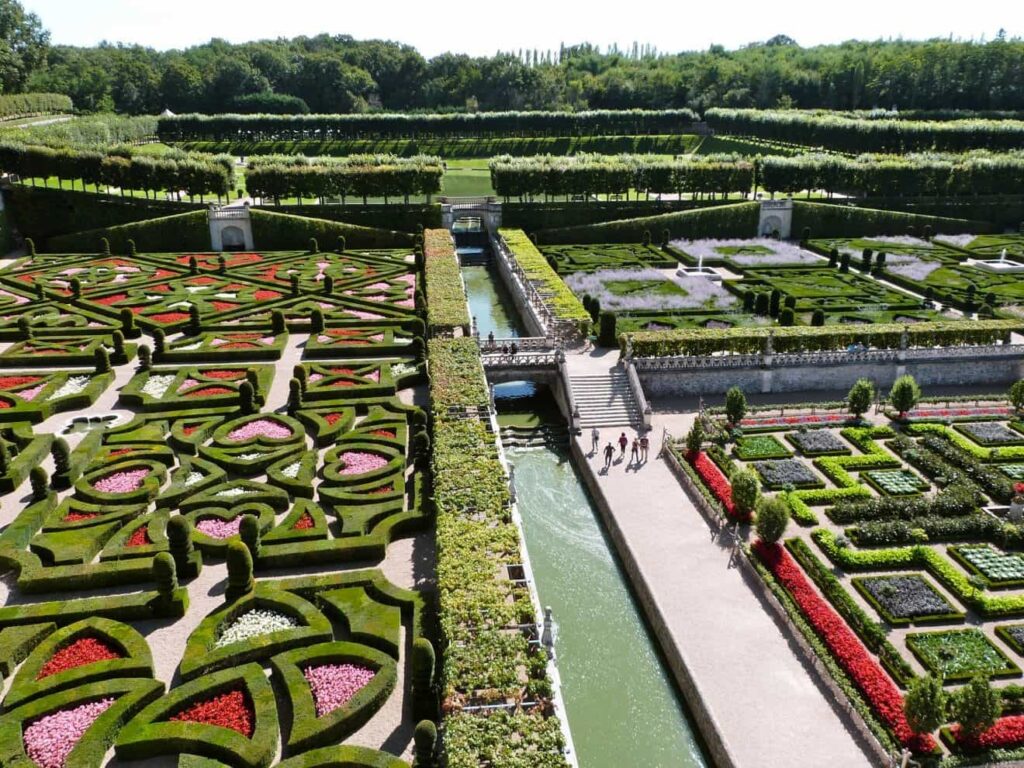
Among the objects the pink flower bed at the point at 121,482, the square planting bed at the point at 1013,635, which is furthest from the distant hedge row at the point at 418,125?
the square planting bed at the point at 1013,635

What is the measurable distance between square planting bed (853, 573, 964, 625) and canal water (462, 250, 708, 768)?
631 cm

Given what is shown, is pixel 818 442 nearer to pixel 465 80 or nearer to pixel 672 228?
pixel 672 228

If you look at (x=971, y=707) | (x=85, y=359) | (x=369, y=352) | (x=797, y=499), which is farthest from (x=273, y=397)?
(x=971, y=707)

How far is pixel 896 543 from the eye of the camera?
24797 millimetres

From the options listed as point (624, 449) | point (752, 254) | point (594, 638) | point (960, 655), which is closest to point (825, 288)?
point (752, 254)

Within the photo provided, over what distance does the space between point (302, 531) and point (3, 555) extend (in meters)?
8.16

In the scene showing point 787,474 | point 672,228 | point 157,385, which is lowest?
point 787,474

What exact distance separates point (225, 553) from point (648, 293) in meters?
33.8

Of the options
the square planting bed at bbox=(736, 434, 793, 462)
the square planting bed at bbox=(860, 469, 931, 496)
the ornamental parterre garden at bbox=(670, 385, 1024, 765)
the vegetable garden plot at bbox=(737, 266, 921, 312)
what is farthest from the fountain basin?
the square planting bed at bbox=(736, 434, 793, 462)

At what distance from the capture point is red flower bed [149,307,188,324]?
43469 mm

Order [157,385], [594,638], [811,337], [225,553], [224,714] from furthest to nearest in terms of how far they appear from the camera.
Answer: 1. [811,337]
2. [157,385]
3. [225,553]
4. [594,638]
5. [224,714]

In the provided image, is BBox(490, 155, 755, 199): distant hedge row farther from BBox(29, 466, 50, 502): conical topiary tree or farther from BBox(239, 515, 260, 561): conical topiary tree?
BBox(239, 515, 260, 561): conical topiary tree

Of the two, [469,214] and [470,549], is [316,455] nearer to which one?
[470,549]

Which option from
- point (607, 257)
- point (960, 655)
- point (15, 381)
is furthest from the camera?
point (607, 257)
